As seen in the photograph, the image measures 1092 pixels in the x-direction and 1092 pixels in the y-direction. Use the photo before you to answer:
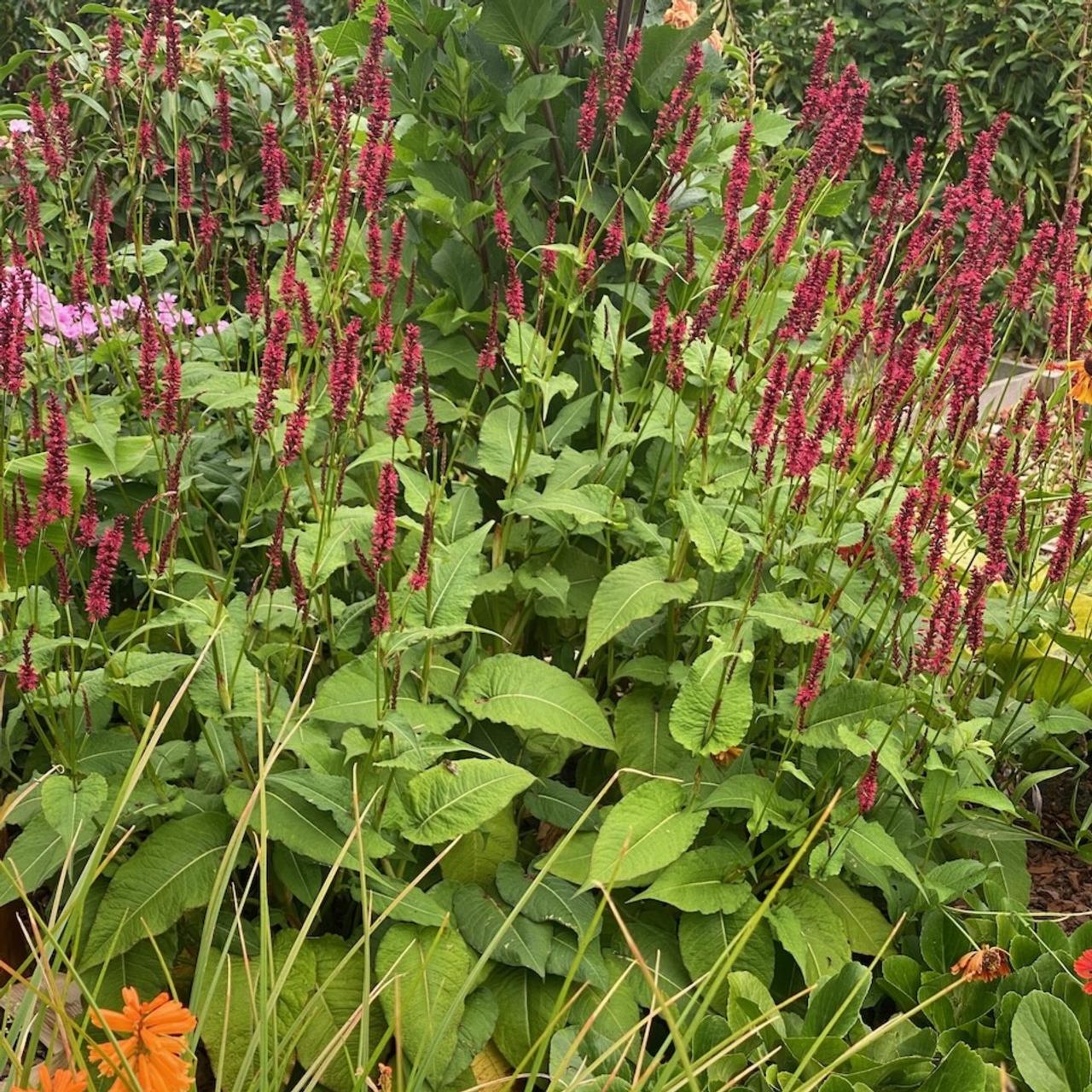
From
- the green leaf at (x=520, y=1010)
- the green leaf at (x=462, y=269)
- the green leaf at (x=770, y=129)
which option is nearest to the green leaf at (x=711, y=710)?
the green leaf at (x=520, y=1010)

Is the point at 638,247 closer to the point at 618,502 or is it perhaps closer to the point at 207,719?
the point at 618,502

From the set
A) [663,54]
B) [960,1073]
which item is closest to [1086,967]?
[960,1073]

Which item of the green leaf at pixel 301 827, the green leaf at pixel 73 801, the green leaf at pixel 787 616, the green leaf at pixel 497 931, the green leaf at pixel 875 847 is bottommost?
the green leaf at pixel 497 931

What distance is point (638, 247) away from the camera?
224cm

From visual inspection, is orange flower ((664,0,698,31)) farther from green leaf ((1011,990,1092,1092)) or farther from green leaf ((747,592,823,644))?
green leaf ((1011,990,1092,1092))

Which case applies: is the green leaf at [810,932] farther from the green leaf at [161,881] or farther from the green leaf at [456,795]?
the green leaf at [161,881]

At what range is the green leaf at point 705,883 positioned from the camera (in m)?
1.99

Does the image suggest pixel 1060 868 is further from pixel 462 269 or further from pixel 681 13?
pixel 681 13

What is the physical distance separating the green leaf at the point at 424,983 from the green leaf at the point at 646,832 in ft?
0.82

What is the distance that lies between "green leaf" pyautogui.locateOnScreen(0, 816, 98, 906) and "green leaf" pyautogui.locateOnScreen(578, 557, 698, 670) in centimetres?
79

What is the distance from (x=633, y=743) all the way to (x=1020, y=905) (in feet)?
2.44

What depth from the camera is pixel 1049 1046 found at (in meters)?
1.82

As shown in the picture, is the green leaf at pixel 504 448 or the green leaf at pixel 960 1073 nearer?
the green leaf at pixel 960 1073

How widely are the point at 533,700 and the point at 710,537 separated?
1.28 feet
